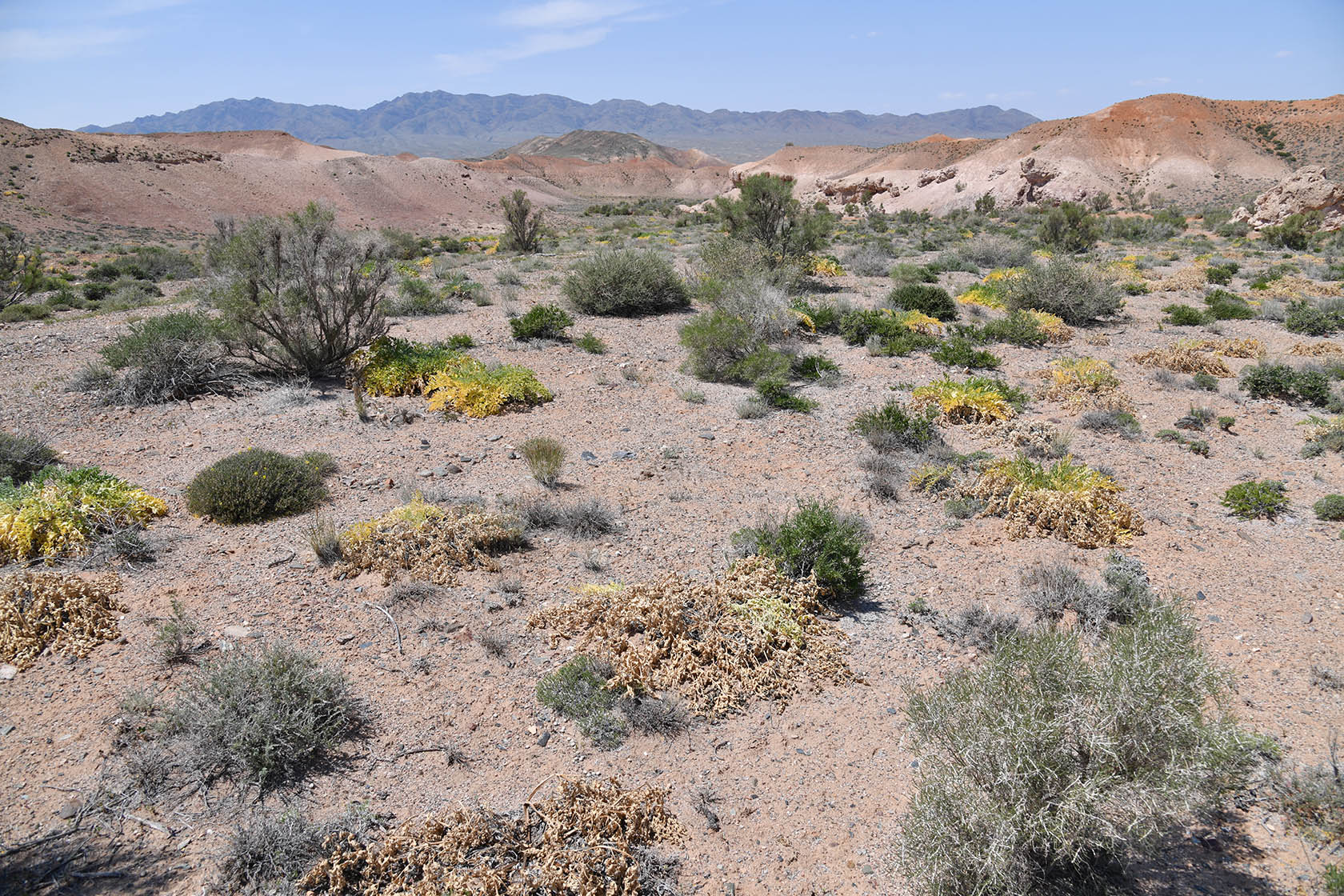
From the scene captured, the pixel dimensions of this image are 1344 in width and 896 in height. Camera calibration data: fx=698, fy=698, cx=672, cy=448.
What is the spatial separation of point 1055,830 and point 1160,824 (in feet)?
2.15

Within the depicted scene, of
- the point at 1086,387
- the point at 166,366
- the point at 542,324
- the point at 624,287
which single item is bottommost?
the point at 1086,387

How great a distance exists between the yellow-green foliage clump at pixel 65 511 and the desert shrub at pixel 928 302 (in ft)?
38.9

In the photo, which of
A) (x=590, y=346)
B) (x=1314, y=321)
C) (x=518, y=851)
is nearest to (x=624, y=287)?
(x=590, y=346)

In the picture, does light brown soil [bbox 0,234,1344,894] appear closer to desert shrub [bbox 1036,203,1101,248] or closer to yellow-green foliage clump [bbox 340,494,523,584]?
yellow-green foliage clump [bbox 340,494,523,584]

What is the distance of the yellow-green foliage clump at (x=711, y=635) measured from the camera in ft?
14.1

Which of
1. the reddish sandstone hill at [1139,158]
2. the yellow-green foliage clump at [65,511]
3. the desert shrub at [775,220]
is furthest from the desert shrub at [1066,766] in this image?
the reddish sandstone hill at [1139,158]

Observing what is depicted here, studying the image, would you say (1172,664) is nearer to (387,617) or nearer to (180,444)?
(387,617)

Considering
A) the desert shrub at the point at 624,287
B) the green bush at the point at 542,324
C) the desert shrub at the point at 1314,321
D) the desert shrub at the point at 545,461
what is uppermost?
the desert shrub at the point at 624,287

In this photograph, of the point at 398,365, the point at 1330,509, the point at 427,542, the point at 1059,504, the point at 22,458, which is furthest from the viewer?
the point at 398,365

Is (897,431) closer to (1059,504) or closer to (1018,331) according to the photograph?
(1059,504)

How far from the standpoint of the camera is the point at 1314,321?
12211mm

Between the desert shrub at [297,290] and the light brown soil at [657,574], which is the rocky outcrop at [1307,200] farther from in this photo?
the desert shrub at [297,290]

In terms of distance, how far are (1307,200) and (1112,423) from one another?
27.0 metres

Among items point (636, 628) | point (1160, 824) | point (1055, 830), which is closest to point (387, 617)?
point (636, 628)
